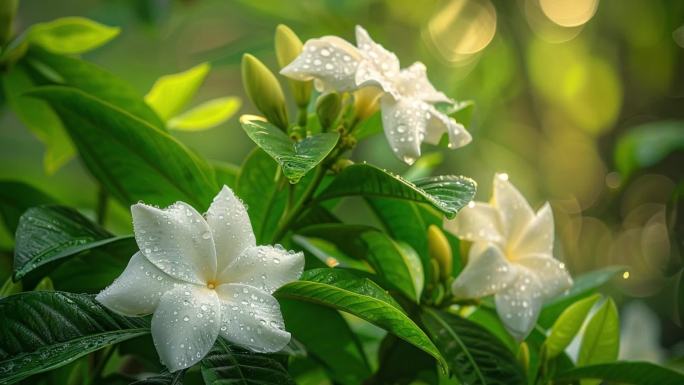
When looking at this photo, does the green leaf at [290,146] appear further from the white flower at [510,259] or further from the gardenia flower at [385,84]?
the white flower at [510,259]

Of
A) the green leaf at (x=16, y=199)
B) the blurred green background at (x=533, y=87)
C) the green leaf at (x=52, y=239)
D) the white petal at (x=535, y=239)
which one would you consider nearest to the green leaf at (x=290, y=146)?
the green leaf at (x=52, y=239)

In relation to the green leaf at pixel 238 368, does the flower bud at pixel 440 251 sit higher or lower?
higher

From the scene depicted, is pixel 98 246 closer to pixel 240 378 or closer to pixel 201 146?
pixel 240 378

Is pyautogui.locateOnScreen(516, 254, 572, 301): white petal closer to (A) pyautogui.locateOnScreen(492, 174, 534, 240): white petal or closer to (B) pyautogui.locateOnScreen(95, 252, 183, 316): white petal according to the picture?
(A) pyautogui.locateOnScreen(492, 174, 534, 240): white petal

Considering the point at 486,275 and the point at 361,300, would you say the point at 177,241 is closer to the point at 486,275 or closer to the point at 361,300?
the point at 361,300

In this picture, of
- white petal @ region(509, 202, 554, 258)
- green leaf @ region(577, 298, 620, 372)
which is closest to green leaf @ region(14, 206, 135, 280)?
white petal @ region(509, 202, 554, 258)

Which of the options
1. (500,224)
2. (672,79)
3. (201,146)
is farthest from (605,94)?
(500,224)
